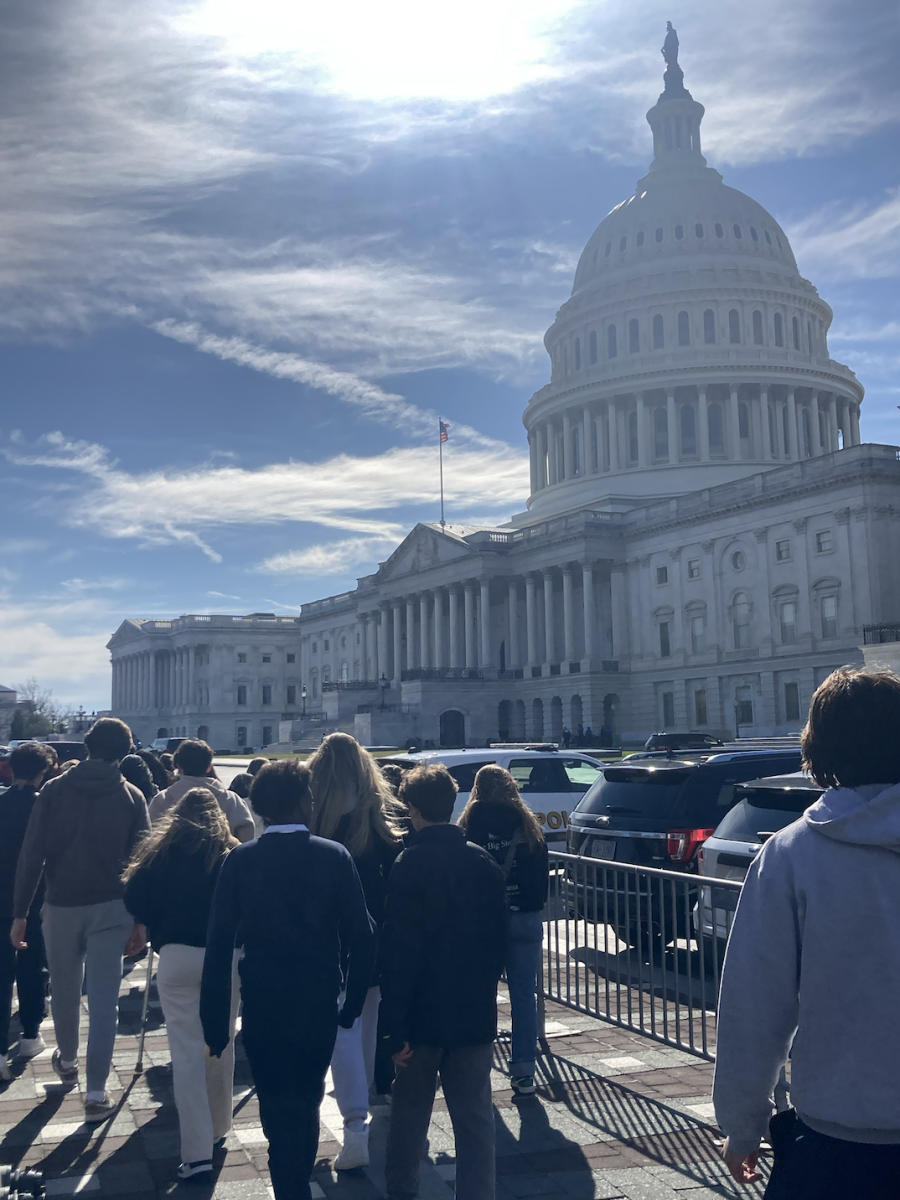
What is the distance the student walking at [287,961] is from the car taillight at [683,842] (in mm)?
7453

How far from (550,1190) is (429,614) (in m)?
89.7

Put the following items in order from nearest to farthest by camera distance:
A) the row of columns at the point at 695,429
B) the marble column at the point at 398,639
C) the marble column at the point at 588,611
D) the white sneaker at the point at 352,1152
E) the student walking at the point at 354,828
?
1. the white sneaker at the point at 352,1152
2. the student walking at the point at 354,828
3. the marble column at the point at 588,611
4. the row of columns at the point at 695,429
5. the marble column at the point at 398,639

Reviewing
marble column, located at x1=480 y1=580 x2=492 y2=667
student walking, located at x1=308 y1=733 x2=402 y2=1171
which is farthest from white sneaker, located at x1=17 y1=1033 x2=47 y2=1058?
marble column, located at x1=480 y1=580 x2=492 y2=667

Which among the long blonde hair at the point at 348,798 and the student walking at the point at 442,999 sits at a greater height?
the long blonde hair at the point at 348,798

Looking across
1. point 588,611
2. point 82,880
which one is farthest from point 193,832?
point 588,611

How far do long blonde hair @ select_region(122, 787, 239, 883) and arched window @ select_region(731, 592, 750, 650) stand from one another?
6497 centimetres

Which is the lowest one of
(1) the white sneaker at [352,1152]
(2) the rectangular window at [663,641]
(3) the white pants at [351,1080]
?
(1) the white sneaker at [352,1152]

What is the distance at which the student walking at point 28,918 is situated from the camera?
9195 mm

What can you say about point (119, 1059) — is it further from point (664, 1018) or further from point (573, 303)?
point (573, 303)

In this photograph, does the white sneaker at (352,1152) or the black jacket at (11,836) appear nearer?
the white sneaker at (352,1152)

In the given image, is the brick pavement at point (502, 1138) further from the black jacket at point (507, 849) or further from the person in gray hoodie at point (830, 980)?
the person in gray hoodie at point (830, 980)

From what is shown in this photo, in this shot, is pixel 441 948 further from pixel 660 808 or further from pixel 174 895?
pixel 660 808

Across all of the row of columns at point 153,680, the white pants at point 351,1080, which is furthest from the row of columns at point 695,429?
the white pants at point 351,1080

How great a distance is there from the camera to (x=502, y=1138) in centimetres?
728
